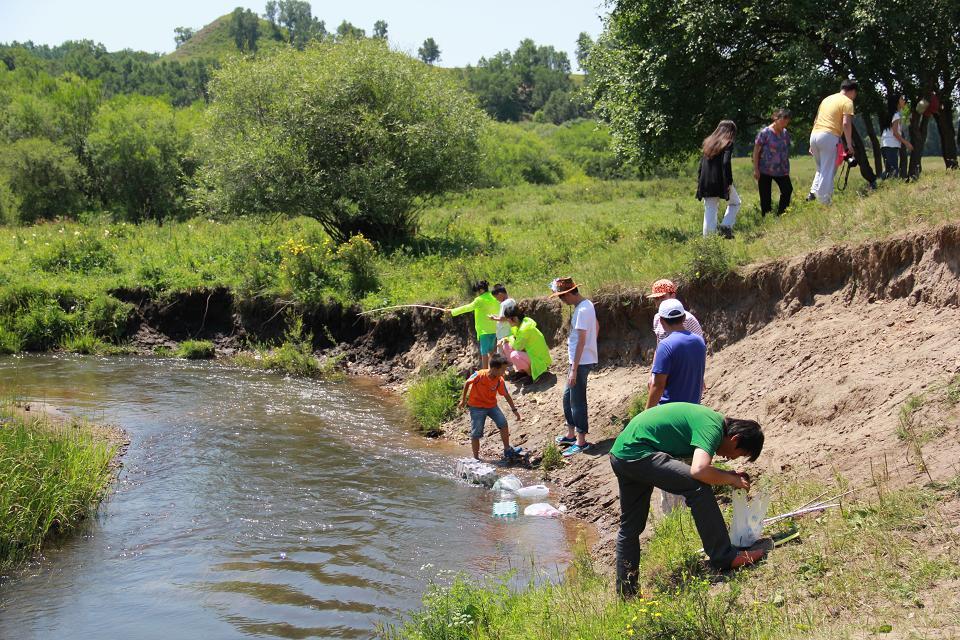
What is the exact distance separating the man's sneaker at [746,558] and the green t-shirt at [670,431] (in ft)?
2.72

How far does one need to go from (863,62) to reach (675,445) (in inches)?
427

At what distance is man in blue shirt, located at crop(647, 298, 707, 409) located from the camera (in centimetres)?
795

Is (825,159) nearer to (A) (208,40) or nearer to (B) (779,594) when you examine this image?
(B) (779,594)

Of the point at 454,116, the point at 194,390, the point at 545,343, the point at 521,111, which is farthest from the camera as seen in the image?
the point at 521,111

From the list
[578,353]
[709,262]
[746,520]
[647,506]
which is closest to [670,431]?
[647,506]

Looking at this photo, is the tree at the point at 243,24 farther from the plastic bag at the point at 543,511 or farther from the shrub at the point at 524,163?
Answer: the plastic bag at the point at 543,511

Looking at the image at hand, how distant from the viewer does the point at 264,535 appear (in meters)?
9.63

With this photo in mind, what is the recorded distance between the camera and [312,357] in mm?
18812

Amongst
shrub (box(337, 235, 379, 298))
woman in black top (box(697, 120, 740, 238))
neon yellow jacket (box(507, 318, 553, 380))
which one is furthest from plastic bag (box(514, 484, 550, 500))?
shrub (box(337, 235, 379, 298))

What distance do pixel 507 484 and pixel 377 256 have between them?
1165 centimetres

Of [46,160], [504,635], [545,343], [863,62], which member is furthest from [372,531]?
[46,160]

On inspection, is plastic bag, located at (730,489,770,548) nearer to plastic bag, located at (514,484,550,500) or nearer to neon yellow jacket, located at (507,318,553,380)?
plastic bag, located at (514,484,550,500)

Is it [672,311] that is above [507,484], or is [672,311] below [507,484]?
above

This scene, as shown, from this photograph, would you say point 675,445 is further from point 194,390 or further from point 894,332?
point 194,390
